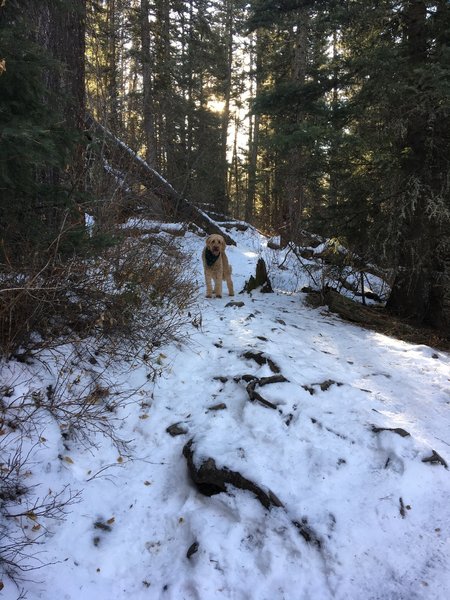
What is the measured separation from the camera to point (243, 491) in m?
2.78

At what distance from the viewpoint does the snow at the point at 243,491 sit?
7.47 feet

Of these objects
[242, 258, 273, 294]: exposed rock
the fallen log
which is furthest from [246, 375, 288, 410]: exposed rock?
[242, 258, 273, 294]: exposed rock

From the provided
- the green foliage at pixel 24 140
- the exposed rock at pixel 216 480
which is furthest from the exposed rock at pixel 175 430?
the green foliage at pixel 24 140

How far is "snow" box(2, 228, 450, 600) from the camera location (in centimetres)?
228

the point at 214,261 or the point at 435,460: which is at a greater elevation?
the point at 214,261

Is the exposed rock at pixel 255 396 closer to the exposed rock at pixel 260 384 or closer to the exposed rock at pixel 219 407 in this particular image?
the exposed rock at pixel 260 384

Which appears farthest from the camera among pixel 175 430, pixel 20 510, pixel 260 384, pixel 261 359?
pixel 261 359

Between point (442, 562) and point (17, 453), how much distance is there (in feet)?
8.90

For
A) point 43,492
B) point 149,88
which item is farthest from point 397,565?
point 149,88

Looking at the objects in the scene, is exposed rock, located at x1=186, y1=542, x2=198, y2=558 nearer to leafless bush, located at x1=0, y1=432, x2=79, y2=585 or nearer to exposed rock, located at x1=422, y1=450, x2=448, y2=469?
leafless bush, located at x1=0, y1=432, x2=79, y2=585

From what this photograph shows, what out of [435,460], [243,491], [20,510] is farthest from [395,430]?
[20,510]

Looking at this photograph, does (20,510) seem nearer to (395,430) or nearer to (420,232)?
(395,430)

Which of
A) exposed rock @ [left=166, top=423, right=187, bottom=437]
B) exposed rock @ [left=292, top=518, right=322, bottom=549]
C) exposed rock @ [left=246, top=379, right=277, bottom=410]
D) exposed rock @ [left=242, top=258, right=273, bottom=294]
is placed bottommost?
exposed rock @ [left=292, top=518, right=322, bottom=549]

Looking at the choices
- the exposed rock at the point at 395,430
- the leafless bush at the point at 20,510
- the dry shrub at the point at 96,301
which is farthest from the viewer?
the exposed rock at the point at 395,430
